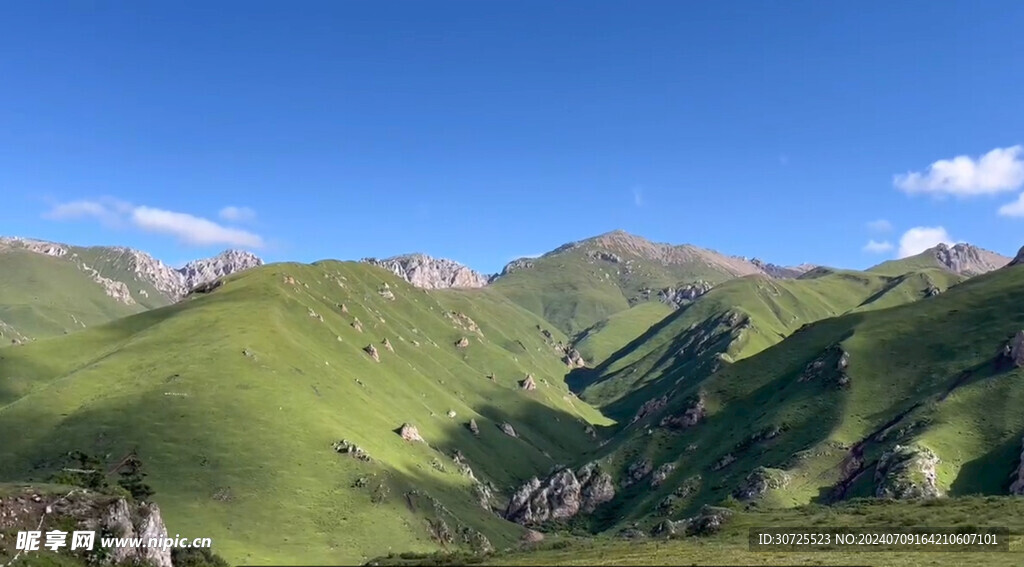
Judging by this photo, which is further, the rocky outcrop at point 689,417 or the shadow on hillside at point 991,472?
the rocky outcrop at point 689,417

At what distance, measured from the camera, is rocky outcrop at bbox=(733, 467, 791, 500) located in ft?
383

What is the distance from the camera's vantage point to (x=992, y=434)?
11200cm

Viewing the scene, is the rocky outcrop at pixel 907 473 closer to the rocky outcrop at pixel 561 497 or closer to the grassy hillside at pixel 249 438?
the rocky outcrop at pixel 561 497

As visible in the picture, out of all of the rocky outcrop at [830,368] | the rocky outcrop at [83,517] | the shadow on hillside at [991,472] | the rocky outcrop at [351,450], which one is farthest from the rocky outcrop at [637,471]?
the rocky outcrop at [83,517]

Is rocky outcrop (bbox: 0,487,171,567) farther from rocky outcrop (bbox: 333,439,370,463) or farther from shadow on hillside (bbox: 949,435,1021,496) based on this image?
shadow on hillside (bbox: 949,435,1021,496)

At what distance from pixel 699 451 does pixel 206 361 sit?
4703 inches

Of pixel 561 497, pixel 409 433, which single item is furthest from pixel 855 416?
pixel 409 433

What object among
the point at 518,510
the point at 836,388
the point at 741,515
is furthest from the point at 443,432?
the point at 741,515

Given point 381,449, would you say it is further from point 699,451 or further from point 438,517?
point 699,451

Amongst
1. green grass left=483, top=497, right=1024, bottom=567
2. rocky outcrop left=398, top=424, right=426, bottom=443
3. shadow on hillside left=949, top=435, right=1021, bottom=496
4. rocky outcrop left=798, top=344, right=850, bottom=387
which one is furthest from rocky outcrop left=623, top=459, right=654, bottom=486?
green grass left=483, top=497, right=1024, bottom=567

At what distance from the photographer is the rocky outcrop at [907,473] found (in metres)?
98.9

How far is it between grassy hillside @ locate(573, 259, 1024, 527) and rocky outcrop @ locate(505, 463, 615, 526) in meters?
6.14

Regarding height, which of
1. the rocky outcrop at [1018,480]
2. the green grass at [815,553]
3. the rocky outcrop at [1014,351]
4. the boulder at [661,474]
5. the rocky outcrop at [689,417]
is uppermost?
the rocky outcrop at [1014,351]

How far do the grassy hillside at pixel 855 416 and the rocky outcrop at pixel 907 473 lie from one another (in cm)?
31
